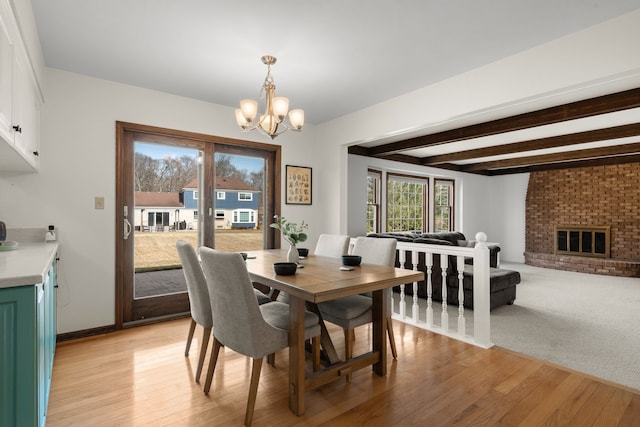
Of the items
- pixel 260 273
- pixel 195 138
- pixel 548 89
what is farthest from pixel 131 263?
pixel 548 89

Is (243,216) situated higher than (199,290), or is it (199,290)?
(243,216)

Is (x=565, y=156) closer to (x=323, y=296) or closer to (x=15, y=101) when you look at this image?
(x=323, y=296)

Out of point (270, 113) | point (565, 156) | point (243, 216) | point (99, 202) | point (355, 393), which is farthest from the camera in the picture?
point (565, 156)

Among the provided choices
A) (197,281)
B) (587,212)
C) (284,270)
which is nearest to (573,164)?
(587,212)

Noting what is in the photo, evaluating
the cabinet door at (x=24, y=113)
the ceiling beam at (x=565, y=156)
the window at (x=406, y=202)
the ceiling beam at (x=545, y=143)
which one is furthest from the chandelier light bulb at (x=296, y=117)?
the ceiling beam at (x=565, y=156)

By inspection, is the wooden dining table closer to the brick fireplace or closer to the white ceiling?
the white ceiling

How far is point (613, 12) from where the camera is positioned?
221cm

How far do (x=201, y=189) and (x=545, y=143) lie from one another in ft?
17.4

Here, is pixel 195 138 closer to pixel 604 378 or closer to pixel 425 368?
pixel 425 368

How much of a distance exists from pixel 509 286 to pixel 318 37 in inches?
147

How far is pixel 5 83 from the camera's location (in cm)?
168

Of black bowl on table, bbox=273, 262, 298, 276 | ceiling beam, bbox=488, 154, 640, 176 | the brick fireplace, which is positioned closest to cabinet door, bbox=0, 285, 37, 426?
black bowl on table, bbox=273, 262, 298, 276

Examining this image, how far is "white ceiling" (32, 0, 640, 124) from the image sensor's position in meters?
2.18

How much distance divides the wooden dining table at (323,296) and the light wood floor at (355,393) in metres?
0.14
